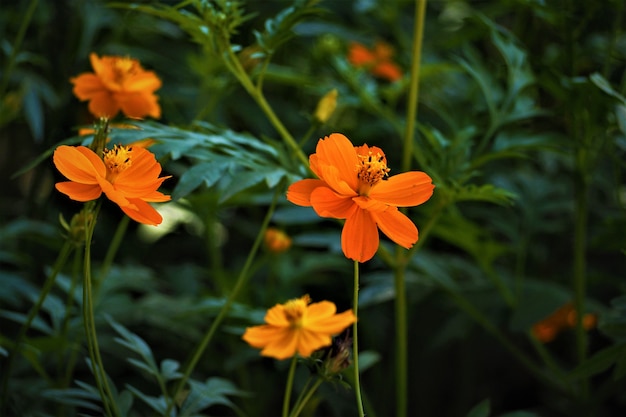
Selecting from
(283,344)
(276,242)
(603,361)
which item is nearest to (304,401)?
(283,344)

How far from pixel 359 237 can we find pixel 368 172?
6 centimetres

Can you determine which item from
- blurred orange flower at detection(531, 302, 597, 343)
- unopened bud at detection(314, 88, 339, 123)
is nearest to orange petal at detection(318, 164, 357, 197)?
unopened bud at detection(314, 88, 339, 123)

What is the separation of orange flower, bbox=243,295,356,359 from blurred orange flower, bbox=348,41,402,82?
0.87 m

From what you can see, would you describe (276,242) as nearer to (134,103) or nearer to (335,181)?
→ (134,103)

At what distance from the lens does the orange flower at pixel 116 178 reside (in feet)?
1.60

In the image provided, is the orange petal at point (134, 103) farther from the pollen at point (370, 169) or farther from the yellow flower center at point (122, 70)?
the pollen at point (370, 169)

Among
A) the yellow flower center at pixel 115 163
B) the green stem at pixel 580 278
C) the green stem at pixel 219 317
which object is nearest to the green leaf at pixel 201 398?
the green stem at pixel 219 317

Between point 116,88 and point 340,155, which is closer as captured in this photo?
point 340,155

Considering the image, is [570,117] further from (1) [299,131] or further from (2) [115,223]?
(2) [115,223]

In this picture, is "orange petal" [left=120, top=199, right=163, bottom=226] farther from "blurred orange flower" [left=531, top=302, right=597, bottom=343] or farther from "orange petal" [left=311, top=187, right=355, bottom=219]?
"blurred orange flower" [left=531, top=302, right=597, bottom=343]

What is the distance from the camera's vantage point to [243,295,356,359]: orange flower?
1.54 feet

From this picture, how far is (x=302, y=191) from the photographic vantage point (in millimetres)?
→ 506

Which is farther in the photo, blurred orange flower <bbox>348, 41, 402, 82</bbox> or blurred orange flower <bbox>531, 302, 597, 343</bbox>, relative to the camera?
blurred orange flower <bbox>348, 41, 402, 82</bbox>

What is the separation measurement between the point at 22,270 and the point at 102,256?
21 cm
